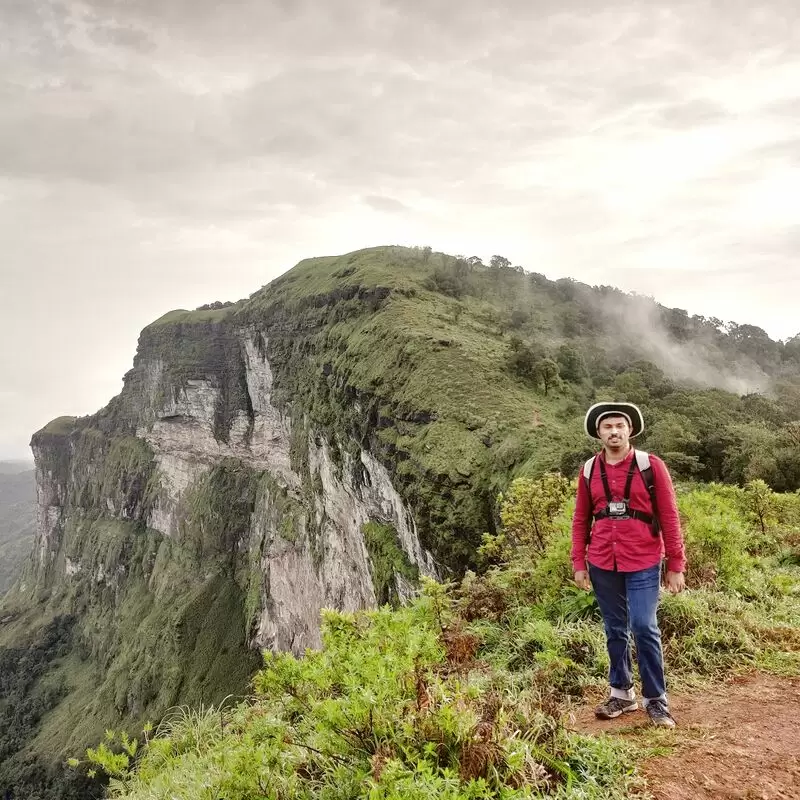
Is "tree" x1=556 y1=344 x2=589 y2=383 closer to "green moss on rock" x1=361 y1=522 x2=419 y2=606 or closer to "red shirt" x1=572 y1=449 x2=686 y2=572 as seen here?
"green moss on rock" x1=361 y1=522 x2=419 y2=606

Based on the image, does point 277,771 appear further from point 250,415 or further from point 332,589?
point 250,415

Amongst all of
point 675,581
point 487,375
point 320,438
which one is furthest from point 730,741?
point 320,438

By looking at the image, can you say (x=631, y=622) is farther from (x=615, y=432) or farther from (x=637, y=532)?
(x=615, y=432)

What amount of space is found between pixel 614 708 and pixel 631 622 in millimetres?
714

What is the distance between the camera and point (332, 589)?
4269cm

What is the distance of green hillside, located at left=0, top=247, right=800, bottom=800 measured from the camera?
2294 cm

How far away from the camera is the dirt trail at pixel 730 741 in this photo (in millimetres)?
3182

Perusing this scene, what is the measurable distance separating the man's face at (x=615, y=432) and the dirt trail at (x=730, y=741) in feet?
7.25

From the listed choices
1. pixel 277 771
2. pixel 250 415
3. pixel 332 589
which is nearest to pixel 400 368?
pixel 332 589

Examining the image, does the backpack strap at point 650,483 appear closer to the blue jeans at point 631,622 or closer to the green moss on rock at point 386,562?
the blue jeans at point 631,622

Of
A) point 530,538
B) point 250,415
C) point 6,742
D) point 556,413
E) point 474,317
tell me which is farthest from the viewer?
point 6,742

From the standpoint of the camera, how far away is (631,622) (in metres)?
4.34

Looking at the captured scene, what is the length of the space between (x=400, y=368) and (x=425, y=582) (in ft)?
86.2

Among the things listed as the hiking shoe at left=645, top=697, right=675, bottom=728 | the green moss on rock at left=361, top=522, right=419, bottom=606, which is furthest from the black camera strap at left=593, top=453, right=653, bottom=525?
the green moss on rock at left=361, top=522, right=419, bottom=606
